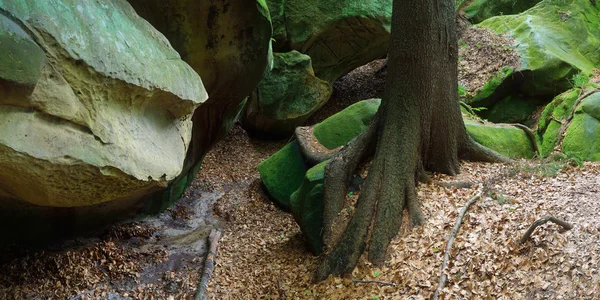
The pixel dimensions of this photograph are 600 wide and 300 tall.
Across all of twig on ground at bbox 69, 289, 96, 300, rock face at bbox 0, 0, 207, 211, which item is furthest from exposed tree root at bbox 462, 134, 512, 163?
twig on ground at bbox 69, 289, 96, 300

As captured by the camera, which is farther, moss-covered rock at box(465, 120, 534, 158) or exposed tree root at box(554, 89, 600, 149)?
exposed tree root at box(554, 89, 600, 149)

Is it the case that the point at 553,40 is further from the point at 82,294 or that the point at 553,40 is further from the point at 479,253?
the point at 82,294

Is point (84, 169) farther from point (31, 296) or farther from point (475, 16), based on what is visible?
point (475, 16)

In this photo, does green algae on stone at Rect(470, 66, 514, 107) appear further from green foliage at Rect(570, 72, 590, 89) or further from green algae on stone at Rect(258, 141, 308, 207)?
green algae on stone at Rect(258, 141, 308, 207)

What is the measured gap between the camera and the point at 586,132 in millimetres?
9578

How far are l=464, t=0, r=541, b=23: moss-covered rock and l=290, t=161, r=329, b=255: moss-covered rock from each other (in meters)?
12.5

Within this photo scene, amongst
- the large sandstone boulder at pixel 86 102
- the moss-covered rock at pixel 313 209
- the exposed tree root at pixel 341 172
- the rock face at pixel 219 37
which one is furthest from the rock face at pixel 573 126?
the large sandstone boulder at pixel 86 102

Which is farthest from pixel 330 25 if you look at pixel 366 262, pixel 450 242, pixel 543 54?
pixel 450 242

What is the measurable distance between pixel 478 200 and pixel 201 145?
5031 mm

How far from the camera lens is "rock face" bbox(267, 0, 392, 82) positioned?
42.7 feet

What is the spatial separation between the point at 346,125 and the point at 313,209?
2716 mm

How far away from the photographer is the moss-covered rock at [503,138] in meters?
8.97

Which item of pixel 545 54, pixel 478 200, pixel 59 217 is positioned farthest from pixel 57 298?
pixel 545 54

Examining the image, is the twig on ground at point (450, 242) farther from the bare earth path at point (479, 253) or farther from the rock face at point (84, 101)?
the rock face at point (84, 101)
